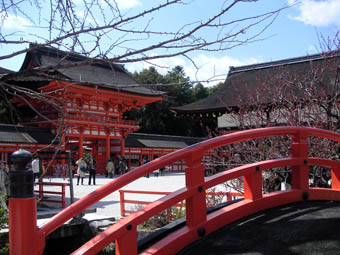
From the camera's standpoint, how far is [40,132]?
2161 centimetres

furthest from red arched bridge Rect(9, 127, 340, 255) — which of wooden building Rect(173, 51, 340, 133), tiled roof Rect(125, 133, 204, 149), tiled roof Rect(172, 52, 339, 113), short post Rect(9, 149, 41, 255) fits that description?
tiled roof Rect(125, 133, 204, 149)

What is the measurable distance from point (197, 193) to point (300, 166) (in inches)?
48.2

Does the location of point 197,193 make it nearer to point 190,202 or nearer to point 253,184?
point 190,202

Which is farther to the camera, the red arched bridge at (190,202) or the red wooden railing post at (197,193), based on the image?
the red wooden railing post at (197,193)

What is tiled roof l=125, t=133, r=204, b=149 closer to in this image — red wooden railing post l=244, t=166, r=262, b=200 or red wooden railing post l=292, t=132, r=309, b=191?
red wooden railing post l=292, t=132, r=309, b=191

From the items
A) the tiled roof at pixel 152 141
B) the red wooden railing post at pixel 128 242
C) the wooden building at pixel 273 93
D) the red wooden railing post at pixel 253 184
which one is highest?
the wooden building at pixel 273 93

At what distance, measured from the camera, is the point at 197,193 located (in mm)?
2412

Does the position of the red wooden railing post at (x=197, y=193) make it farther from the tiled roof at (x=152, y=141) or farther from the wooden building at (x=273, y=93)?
the tiled roof at (x=152, y=141)

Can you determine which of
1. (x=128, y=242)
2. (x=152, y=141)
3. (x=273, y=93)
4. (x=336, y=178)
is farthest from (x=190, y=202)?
(x=152, y=141)

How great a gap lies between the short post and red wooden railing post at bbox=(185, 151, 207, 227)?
3.50ft

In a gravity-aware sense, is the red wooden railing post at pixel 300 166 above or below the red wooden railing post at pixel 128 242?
above

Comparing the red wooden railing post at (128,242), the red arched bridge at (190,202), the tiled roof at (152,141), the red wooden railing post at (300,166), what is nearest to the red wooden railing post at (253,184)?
the red arched bridge at (190,202)

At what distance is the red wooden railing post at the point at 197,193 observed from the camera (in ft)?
7.91

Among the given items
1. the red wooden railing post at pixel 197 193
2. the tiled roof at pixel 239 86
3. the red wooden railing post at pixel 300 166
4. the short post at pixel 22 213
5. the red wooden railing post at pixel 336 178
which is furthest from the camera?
the tiled roof at pixel 239 86
